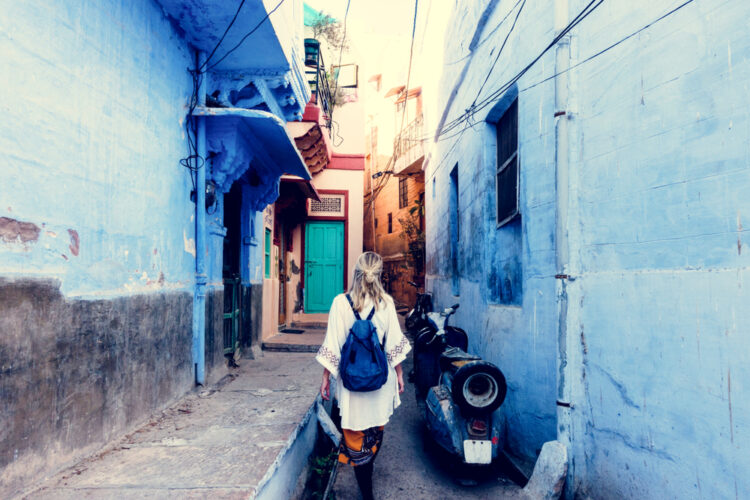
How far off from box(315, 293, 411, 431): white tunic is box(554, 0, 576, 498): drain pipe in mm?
1250

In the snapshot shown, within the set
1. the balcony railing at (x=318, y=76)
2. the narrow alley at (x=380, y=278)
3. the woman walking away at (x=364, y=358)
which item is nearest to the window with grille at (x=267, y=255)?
the balcony railing at (x=318, y=76)

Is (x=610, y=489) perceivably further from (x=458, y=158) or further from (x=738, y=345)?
(x=458, y=158)

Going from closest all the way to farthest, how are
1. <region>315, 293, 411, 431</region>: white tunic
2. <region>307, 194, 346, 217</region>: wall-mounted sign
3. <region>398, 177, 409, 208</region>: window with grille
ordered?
→ <region>315, 293, 411, 431</region>: white tunic → <region>307, 194, 346, 217</region>: wall-mounted sign → <region>398, 177, 409, 208</region>: window with grille

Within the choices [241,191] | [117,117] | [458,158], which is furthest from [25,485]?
[458,158]

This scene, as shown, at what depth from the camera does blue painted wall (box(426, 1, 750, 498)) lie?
239 cm

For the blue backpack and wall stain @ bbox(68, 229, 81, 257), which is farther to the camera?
the blue backpack

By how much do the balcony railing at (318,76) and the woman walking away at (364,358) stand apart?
5.82 metres

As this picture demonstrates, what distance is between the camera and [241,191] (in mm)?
6727

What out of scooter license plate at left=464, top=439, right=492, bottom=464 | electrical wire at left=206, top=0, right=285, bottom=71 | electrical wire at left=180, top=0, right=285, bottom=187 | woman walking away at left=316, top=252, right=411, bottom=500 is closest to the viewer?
woman walking away at left=316, top=252, right=411, bottom=500

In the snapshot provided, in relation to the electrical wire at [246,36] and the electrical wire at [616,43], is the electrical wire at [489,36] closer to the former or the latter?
the electrical wire at [616,43]

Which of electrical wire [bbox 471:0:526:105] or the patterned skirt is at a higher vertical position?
electrical wire [bbox 471:0:526:105]

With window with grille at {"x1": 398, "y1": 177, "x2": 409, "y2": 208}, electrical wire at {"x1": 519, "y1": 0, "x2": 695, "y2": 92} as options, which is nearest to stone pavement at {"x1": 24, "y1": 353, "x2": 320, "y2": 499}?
electrical wire at {"x1": 519, "y1": 0, "x2": 695, "y2": 92}

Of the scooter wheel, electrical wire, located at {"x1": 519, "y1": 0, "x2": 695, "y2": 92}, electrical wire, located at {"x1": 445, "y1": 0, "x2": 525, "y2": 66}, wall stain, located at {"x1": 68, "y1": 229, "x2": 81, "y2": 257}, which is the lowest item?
the scooter wheel

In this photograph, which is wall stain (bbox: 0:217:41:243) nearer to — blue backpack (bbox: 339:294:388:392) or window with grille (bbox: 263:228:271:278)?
blue backpack (bbox: 339:294:388:392)
